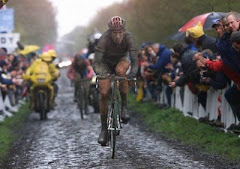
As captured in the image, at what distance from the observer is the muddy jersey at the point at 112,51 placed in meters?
10.0

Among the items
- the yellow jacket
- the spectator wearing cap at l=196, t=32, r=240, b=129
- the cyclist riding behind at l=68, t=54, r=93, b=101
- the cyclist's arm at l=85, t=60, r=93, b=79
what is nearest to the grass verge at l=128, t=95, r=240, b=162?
the spectator wearing cap at l=196, t=32, r=240, b=129

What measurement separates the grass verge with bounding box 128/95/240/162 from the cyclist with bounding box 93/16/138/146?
1760 mm

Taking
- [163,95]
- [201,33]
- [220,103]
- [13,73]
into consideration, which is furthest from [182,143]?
[13,73]

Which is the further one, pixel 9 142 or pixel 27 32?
pixel 27 32

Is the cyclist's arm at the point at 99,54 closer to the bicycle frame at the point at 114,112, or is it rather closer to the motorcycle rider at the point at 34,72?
the bicycle frame at the point at 114,112

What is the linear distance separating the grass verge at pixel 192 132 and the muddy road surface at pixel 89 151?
0.44 meters

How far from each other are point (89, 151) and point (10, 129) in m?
5.59

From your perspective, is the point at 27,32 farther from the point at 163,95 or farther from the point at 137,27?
the point at 163,95

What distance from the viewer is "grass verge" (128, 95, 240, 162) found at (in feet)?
33.6

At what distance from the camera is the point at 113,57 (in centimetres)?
1050

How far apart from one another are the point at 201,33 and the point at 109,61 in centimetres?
262

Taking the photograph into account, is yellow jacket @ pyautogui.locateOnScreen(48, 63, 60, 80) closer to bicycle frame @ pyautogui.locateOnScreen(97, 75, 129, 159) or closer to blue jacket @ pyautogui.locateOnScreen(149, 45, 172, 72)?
blue jacket @ pyautogui.locateOnScreen(149, 45, 172, 72)

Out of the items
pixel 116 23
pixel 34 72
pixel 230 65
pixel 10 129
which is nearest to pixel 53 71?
pixel 34 72

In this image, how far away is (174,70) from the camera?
16.6 m
